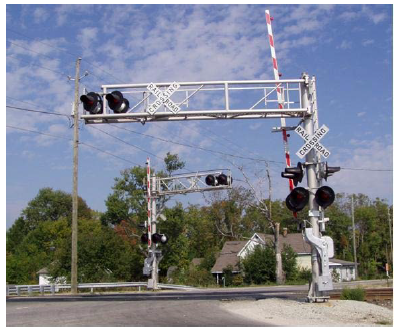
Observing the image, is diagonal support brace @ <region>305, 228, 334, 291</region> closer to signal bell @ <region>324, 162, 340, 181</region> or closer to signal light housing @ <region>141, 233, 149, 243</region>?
signal bell @ <region>324, 162, 340, 181</region>

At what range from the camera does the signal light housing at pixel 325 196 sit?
613 inches

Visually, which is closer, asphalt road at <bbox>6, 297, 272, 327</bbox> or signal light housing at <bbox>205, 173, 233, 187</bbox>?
asphalt road at <bbox>6, 297, 272, 327</bbox>

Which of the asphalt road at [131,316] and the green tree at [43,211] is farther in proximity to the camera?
the green tree at [43,211]

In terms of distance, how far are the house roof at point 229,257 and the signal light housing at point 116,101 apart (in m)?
38.7

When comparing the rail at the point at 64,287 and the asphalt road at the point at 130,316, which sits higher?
the asphalt road at the point at 130,316

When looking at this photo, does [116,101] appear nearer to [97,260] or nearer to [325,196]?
[325,196]

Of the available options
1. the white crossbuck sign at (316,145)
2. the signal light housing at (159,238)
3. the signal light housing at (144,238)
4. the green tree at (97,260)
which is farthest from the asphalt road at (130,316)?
the green tree at (97,260)

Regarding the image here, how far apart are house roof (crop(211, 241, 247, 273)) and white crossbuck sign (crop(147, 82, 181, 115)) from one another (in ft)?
126

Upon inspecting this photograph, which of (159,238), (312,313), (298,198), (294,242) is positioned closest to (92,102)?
(298,198)

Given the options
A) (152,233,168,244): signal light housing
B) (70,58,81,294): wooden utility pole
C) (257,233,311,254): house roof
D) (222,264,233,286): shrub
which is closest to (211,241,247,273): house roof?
(222,264,233,286): shrub

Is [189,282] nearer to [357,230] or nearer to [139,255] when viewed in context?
[139,255]

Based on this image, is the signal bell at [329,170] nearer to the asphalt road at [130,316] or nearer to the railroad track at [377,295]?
the railroad track at [377,295]

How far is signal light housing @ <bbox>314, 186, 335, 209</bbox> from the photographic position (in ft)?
51.1

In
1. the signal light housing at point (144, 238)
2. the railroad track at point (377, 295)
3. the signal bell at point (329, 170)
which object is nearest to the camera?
the signal bell at point (329, 170)
